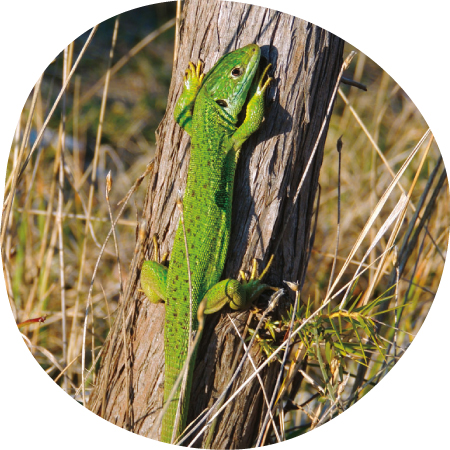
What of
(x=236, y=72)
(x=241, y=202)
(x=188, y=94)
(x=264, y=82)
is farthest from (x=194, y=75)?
(x=241, y=202)

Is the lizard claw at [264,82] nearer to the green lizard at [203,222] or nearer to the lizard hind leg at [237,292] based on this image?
the green lizard at [203,222]

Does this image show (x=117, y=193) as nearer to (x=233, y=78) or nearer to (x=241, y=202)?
(x=233, y=78)

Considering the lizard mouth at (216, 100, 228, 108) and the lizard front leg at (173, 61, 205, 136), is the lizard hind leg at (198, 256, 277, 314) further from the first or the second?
the lizard mouth at (216, 100, 228, 108)

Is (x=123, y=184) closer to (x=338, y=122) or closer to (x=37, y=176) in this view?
(x=37, y=176)

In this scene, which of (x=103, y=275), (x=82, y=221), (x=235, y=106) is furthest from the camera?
(x=103, y=275)

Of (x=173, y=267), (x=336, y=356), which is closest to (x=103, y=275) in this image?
(x=173, y=267)

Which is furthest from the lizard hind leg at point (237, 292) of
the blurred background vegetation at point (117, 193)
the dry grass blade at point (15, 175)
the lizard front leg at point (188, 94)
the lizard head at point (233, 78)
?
the dry grass blade at point (15, 175)
